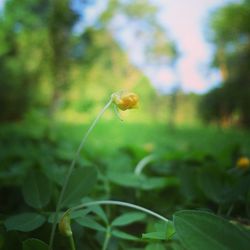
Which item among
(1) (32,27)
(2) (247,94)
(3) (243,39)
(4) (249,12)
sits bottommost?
(2) (247,94)

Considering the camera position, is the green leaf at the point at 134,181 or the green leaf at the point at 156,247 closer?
the green leaf at the point at 156,247

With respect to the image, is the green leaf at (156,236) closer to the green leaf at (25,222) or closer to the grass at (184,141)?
the green leaf at (25,222)

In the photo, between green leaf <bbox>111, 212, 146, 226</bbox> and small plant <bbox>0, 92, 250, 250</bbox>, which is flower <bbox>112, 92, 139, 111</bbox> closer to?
small plant <bbox>0, 92, 250, 250</bbox>

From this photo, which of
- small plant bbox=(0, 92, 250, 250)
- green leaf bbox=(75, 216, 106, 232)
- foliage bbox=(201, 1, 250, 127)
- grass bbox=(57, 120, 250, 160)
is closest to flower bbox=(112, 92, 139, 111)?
small plant bbox=(0, 92, 250, 250)

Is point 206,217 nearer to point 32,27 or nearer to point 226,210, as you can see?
point 226,210

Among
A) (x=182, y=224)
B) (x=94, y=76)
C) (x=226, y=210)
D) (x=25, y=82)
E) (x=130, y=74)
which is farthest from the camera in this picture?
(x=130, y=74)

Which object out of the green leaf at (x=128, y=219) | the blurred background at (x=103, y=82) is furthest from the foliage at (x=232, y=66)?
the green leaf at (x=128, y=219)

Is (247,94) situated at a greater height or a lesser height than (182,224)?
lesser

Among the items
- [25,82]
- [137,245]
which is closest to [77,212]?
[137,245]
